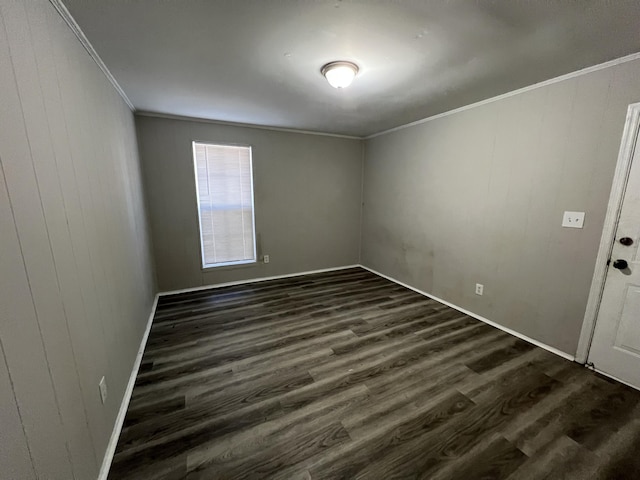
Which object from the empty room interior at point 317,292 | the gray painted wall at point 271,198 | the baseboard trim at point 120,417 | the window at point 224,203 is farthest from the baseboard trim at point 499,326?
the baseboard trim at point 120,417

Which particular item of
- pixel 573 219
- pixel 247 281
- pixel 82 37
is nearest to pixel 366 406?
pixel 573 219

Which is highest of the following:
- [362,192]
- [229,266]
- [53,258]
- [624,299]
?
[362,192]

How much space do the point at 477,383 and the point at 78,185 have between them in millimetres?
2866

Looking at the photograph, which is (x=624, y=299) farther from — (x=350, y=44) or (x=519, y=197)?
(x=350, y=44)

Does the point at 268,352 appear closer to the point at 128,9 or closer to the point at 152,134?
the point at 128,9

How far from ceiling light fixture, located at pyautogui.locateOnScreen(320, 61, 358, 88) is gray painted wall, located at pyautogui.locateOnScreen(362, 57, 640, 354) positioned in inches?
66.0

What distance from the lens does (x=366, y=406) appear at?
1.71 metres

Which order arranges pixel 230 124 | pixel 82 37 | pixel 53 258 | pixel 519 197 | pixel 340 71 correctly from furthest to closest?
pixel 230 124 → pixel 519 197 → pixel 340 71 → pixel 82 37 → pixel 53 258

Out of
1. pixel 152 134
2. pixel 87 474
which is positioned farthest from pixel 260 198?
pixel 87 474

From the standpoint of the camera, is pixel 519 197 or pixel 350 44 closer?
pixel 350 44

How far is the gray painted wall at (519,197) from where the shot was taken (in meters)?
1.99

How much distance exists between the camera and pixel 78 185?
1296 mm

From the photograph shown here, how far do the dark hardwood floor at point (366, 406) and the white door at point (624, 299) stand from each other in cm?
17

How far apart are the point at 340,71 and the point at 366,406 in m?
2.42
